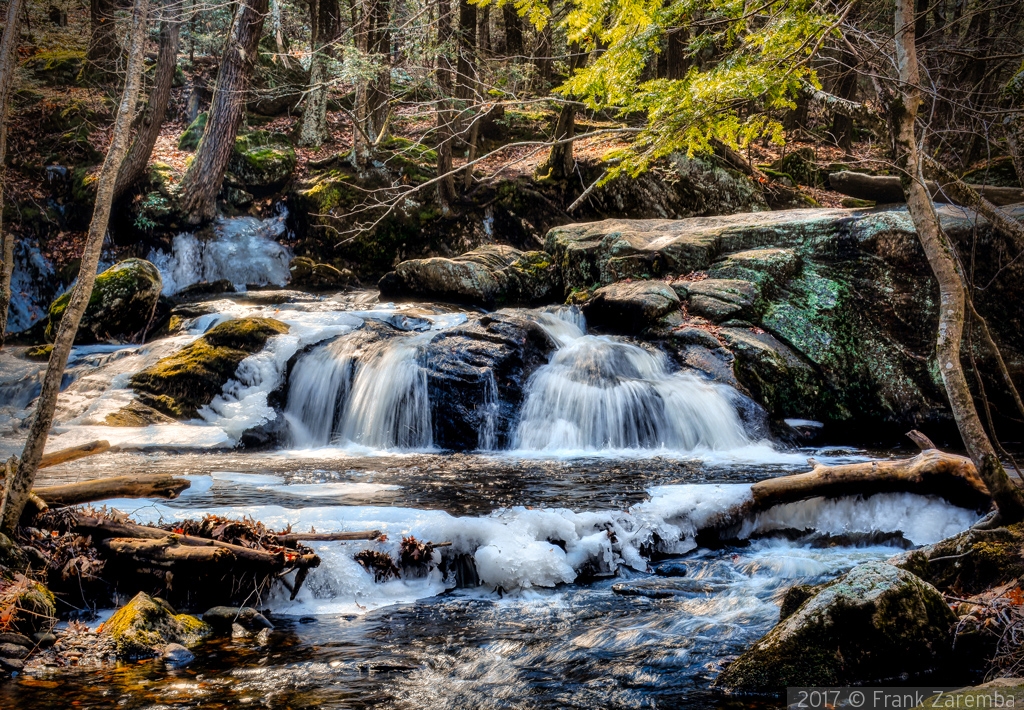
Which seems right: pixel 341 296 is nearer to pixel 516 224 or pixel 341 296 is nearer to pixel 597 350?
pixel 516 224

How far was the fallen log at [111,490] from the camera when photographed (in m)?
5.24

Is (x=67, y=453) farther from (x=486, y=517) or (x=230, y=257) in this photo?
(x=230, y=257)

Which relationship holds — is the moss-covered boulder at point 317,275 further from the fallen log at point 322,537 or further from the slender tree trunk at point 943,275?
the slender tree trunk at point 943,275

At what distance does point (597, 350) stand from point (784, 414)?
299cm

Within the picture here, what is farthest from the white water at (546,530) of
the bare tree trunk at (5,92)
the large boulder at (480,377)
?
the large boulder at (480,377)

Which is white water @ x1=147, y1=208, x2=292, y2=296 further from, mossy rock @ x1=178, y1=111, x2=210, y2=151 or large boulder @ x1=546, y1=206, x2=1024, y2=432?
large boulder @ x1=546, y1=206, x2=1024, y2=432

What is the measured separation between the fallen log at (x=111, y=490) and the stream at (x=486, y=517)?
23 centimetres

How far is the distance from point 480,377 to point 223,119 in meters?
11.3

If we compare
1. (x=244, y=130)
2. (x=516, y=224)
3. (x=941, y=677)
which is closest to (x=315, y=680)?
(x=941, y=677)

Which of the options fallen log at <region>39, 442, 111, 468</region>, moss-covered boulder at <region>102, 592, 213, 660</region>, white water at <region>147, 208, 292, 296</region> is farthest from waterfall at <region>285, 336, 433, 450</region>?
white water at <region>147, 208, 292, 296</region>

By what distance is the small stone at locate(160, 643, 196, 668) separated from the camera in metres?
4.07

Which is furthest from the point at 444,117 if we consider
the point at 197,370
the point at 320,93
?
the point at 197,370

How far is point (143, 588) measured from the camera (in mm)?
4711

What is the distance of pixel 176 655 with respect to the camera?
4.12 meters
